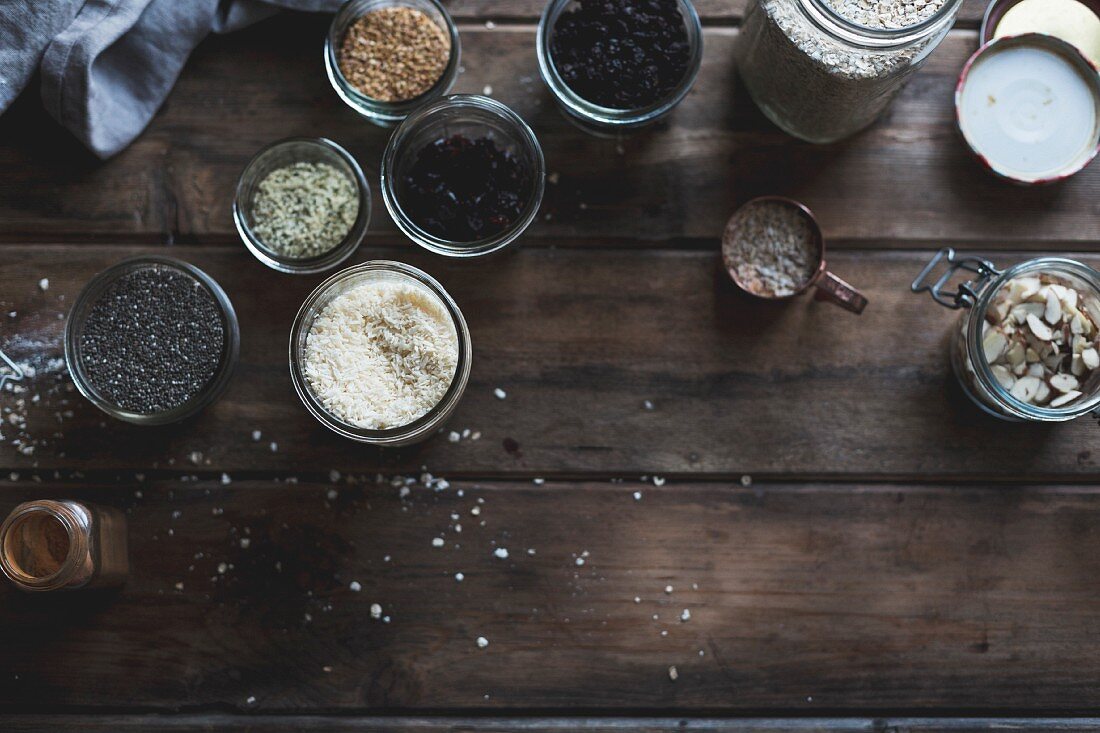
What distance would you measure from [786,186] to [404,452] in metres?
0.79

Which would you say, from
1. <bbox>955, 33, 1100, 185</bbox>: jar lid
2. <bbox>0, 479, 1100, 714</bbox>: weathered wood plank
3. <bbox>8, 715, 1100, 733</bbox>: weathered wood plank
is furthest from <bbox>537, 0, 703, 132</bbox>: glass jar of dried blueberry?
<bbox>8, 715, 1100, 733</bbox>: weathered wood plank

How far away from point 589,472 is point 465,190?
502 millimetres

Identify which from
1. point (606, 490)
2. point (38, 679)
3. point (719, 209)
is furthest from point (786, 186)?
point (38, 679)

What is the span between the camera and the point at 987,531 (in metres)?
1.36

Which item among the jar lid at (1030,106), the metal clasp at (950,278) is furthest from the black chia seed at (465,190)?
the jar lid at (1030,106)

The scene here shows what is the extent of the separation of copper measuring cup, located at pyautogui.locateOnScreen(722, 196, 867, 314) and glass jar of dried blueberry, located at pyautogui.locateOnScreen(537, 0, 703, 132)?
0.22 metres

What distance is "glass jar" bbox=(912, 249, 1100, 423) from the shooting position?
1.23m

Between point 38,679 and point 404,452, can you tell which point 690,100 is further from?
point 38,679

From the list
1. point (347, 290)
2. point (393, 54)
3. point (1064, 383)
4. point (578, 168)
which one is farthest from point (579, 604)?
point (393, 54)

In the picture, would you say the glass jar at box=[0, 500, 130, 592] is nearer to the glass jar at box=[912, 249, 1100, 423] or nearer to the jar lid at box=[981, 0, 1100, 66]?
the glass jar at box=[912, 249, 1100, 423]

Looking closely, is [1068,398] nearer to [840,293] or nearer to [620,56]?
[840,293]

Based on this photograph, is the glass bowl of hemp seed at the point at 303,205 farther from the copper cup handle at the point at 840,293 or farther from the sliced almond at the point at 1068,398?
the sliced almond at the point at 1068,398

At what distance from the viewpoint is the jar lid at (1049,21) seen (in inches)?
54.8

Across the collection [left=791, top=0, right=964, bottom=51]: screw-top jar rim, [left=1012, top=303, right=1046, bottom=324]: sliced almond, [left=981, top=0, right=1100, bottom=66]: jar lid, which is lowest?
[left=1012, top=303, right=1046, bottom=324]: sliced almond
